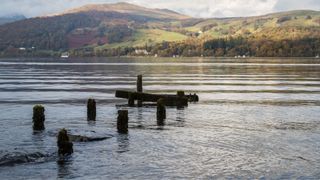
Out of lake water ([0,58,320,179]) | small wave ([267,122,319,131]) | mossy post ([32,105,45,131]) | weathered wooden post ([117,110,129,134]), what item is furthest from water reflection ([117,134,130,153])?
small wave ([267,122,319,131])

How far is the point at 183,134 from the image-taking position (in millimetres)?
33250

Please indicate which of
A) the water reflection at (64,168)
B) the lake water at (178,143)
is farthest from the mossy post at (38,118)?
the water reflection at (64,168)

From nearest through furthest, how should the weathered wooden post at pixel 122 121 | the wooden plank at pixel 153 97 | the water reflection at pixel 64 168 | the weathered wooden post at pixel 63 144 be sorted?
1. the water reflection at pixel 64 168
2. the weathered wooden post at pixel 63 144
3. the weathered wooden post at pixel 122 121
4. the wooden plank at pixel 153 97

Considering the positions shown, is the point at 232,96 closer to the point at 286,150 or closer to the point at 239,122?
the point at 239,122

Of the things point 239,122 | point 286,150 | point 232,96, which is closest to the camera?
point 286,150

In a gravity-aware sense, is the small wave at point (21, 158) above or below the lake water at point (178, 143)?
above

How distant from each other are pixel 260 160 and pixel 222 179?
4.35 m

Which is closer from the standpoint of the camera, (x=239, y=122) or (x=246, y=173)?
(x=246, y=173)

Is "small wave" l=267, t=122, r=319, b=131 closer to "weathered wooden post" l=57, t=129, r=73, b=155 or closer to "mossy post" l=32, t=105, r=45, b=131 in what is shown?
"mossy post" l=32, t=105, r=45, b=131

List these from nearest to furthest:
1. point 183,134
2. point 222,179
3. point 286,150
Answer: point 222,179, point 286,150, point 183,134

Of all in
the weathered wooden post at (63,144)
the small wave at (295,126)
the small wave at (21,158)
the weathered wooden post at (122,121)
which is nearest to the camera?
the small wave at (21,158)

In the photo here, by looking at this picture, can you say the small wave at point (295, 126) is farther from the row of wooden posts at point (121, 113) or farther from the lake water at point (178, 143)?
the row of wooden posts at point (121, 113)

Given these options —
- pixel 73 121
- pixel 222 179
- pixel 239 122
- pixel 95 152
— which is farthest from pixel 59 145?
pixel 239 122

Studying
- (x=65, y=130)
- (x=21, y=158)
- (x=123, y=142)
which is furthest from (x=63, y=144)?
(x=123, y=142)
